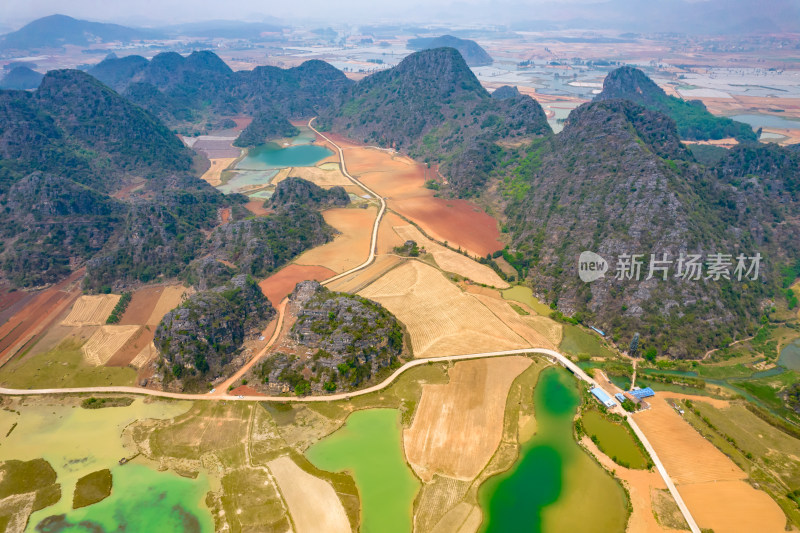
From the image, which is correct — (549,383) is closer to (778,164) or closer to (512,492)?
(512,492)

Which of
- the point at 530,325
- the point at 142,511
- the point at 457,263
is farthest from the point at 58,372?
the point at 530,325

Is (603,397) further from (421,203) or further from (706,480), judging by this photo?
(421,203)

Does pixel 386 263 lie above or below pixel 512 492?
above

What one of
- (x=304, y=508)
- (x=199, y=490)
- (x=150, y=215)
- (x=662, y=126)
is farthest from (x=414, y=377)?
(x=662, y=126)

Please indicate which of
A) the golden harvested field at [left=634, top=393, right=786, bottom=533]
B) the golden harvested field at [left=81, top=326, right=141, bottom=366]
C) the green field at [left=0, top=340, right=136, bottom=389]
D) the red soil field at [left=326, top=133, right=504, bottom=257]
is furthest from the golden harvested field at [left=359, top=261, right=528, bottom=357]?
the green field at [left=0, top=340, right=136, bottom=389]

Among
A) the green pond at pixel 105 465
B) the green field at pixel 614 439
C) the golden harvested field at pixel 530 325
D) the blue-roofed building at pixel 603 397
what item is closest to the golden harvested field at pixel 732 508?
the green field at pixel 614 439

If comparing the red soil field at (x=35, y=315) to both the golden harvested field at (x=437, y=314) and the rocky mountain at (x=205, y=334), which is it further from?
the golden harvested field at (x=437, y=314)
